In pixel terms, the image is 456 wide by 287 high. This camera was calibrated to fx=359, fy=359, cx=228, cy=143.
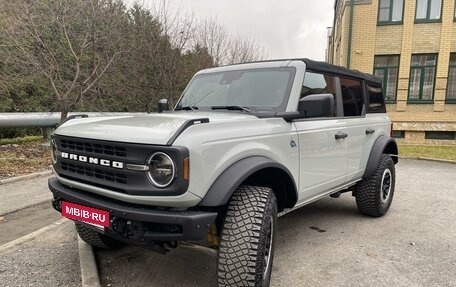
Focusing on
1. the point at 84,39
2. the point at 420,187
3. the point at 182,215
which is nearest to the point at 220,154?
the point at 182,215

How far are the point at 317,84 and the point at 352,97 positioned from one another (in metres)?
0.91

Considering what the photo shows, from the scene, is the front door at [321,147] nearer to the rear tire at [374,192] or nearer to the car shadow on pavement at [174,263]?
the car shadow on pavement at [174,263]

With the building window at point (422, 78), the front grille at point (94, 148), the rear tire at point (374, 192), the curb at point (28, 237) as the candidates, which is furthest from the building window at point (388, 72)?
the front grille at point (94, 148)

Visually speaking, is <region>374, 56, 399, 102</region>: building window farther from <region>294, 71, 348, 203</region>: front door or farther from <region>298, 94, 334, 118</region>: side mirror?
<region>298, 94, 334, 118</region>: side mirror

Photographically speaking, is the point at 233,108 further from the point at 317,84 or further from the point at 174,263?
the point at 174,263

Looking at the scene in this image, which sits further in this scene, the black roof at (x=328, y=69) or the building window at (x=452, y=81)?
the building window at (x=452, y=81)

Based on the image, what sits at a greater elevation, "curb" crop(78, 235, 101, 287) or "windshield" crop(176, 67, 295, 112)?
"windshield" crop(176, 67, 295, 112)

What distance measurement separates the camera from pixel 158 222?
2172 millimetres

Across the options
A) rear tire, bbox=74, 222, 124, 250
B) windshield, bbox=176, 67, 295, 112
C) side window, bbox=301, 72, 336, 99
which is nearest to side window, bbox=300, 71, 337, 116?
side window, bbox=301, 72, 336, 99

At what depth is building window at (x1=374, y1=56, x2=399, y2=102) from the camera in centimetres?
1368

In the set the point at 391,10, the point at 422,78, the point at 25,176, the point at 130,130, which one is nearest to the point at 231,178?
the point at 130,130

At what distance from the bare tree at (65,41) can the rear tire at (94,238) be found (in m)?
6.13

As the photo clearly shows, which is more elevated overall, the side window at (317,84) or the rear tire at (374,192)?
the side window at (317,84)

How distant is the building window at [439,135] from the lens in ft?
44.3
